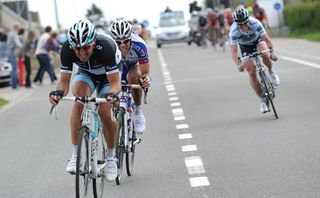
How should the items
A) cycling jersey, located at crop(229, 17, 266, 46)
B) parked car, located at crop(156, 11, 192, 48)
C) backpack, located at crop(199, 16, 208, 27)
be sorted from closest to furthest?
cycling jersey, located at crop(229, 17, 266, 46)
backpack, located at crop(199, 16, 208, 27)
parked car, located at crop(156, 11, 192, 48)

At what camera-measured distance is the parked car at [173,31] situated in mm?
50719

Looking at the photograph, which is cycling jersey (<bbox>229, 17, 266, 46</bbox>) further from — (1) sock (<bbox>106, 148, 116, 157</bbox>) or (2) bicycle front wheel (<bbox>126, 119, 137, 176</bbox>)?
(1) sock (<bbox>106, 148, 116, 157</bbox>)

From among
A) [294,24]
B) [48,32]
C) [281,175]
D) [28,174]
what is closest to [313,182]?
[281,175]

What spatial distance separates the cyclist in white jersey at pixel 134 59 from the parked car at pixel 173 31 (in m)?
39.9

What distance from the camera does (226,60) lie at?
1265 inches

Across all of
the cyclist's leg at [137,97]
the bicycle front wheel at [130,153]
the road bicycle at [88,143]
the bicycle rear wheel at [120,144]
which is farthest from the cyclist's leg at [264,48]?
the road bicycle at [88,143]

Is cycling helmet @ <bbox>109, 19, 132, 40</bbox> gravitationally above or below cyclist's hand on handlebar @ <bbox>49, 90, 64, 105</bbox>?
above

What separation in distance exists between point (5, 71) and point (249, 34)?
1518cm

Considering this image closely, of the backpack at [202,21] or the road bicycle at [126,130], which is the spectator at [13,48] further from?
the backpack at [202,21]

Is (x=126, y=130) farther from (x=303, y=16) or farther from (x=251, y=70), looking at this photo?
(x=303, y=16)

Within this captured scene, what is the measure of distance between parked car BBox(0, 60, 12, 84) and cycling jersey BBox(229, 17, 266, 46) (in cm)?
1452

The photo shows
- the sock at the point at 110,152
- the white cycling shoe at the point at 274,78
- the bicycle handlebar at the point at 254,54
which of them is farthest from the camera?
the white cycling shoe at the point at 274,78

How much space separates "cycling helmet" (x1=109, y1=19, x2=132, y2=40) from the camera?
9.92 m

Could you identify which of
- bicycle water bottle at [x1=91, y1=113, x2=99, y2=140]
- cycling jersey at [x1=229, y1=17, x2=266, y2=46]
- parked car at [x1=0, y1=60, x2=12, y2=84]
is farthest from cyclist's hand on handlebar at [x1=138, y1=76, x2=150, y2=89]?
parked car at [x1=0, y1=60, x2=12, y2=84]
